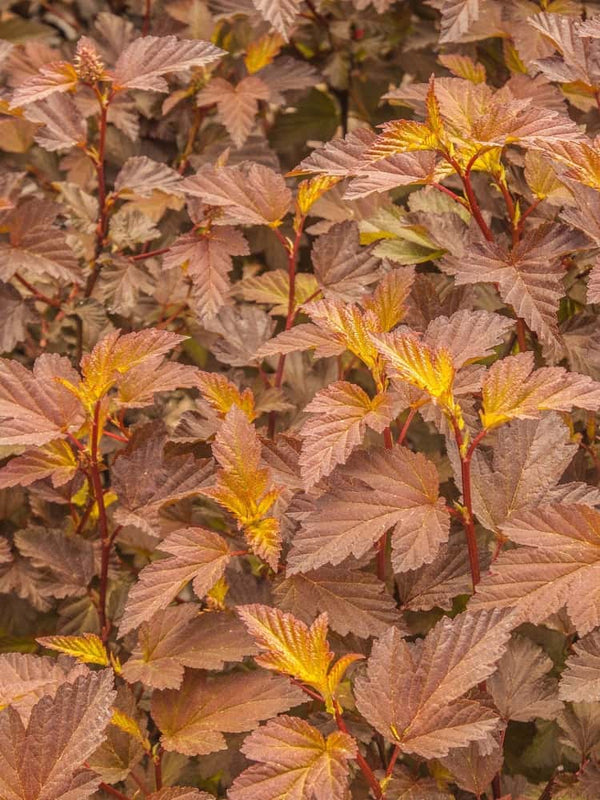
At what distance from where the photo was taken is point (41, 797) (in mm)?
717

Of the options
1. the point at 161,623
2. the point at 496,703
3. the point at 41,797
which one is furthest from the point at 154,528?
the point at 496,703

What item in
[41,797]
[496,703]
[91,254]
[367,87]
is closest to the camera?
[41,797]

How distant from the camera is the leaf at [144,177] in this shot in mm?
1181

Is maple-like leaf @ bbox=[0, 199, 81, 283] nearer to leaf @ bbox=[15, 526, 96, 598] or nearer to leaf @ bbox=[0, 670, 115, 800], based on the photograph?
leaf @ bbox=[15, 526, 96, 598]

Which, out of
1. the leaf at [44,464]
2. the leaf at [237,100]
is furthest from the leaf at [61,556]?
the leaf at [237,100]

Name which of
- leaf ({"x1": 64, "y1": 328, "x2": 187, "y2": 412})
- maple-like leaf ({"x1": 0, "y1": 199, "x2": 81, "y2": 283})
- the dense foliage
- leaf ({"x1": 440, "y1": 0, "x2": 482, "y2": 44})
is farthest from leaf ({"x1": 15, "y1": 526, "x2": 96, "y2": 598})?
leaf ({"x1": 440, "y1": 0, "x2": 482, "y2": 44})

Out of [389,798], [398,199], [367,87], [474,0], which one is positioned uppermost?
[474,0]

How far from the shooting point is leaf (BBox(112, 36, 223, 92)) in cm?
109

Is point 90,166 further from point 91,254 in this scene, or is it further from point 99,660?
→ point 99,660

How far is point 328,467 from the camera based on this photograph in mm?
770

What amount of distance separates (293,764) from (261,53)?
41.4 inches

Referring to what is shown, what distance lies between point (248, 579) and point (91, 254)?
64 centimetres

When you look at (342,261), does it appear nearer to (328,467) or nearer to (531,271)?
(531,271)

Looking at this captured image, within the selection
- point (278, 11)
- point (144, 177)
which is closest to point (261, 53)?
point (278, 11)
